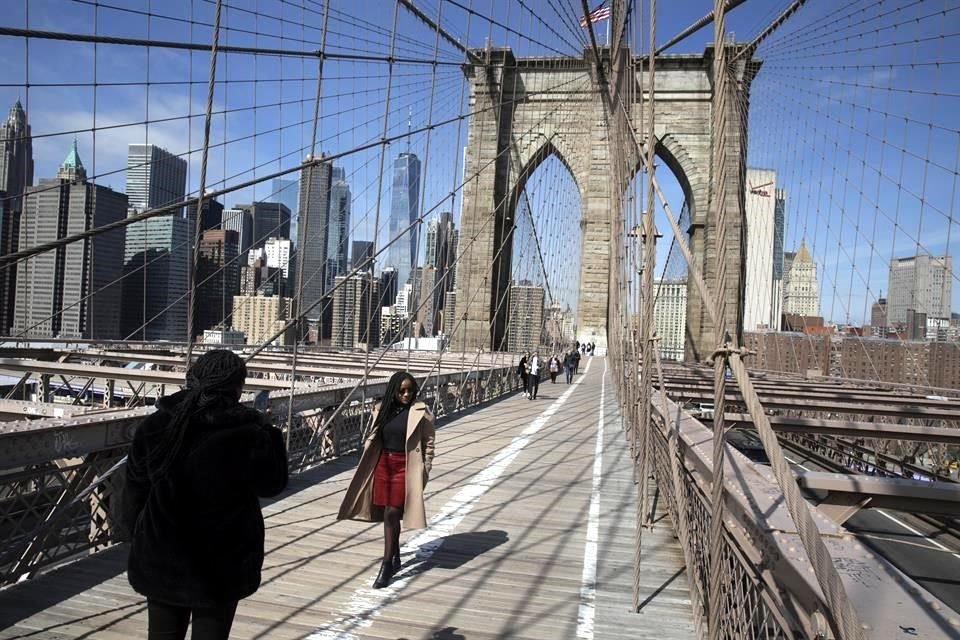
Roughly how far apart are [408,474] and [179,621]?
66.2 inches

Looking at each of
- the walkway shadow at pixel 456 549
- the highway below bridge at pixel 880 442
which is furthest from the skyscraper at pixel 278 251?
the walkway shadow at pixel 456 549

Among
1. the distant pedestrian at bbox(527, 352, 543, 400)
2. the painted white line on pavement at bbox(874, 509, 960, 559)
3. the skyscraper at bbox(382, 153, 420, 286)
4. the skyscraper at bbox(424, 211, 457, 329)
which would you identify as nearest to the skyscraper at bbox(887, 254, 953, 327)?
the painted white line on pavement at bbox(874, 509, 960, 559)

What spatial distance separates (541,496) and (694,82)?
24423 mm

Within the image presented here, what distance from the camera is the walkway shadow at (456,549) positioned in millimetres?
3627

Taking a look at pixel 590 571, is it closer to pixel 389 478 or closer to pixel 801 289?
pixel 389 478

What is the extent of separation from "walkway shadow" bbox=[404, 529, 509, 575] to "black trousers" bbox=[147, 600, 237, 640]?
1818mm

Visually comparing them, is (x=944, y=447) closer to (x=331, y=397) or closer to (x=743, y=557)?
(x=331, y=397)

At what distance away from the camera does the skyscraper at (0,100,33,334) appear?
4891 mm

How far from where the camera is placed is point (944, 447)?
7.96 m

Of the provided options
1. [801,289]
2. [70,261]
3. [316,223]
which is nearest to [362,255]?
[316,223]

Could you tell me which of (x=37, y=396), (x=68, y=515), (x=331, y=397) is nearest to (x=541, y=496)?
(x=331, y=397)

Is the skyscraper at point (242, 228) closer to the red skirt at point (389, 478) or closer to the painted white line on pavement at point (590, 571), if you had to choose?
the painted white line on pavement at point (590, 571)

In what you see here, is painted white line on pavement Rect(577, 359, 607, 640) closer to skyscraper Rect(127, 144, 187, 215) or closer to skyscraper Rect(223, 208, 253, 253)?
skyscraper Rect(127, 144, 187, 215)

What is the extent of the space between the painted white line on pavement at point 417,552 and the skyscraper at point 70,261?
3417 millimetres
